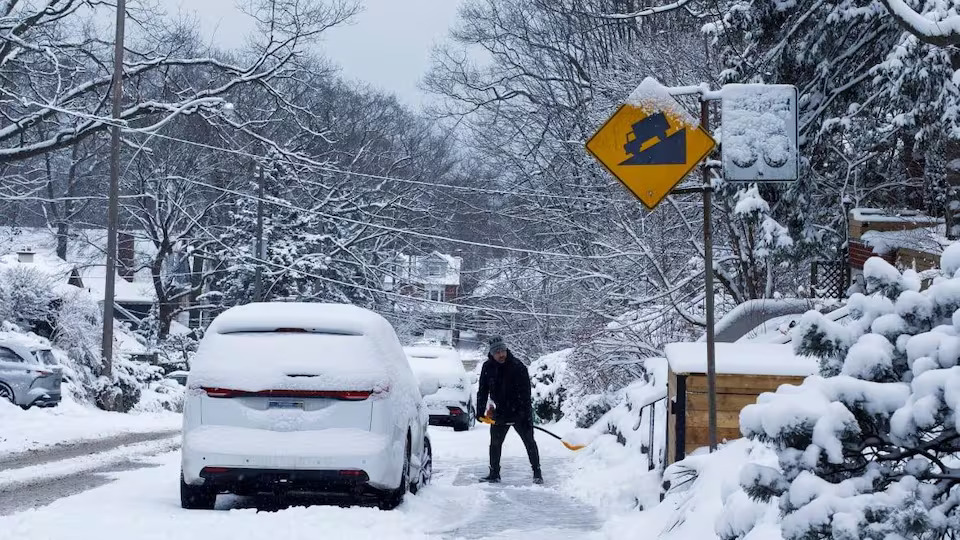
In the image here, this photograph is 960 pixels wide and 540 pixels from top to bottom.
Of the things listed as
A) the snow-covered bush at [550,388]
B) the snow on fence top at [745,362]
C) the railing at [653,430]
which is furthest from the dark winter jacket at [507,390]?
the snow-covered bush at [550,388]

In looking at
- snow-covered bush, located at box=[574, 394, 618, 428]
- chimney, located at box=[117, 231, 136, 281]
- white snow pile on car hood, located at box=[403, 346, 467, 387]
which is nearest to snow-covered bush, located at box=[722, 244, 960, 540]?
snow-covered bush, located at box=[574, 394, 618, 428]

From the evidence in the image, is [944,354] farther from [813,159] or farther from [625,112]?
[813,159]

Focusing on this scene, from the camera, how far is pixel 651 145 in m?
9.04

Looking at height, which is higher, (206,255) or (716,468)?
(206,255)

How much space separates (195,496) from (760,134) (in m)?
5.09

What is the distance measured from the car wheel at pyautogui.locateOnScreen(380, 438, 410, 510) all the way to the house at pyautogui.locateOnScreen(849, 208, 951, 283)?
265 inches

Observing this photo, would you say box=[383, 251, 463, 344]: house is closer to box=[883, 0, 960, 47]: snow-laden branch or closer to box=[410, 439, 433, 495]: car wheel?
box=[410, 439, 433, 495]: car wheel

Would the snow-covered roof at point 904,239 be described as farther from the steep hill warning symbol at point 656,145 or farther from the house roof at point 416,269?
the house roof at point 416,269

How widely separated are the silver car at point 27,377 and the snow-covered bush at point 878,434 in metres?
21.6

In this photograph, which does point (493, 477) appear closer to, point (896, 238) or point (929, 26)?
point (929, 26)

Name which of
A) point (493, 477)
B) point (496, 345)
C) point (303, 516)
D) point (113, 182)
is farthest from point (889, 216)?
point (113, 182)

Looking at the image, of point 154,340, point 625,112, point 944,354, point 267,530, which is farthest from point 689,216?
point 154,340

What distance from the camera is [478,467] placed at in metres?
14.9

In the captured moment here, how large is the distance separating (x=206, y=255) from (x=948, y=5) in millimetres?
36736
